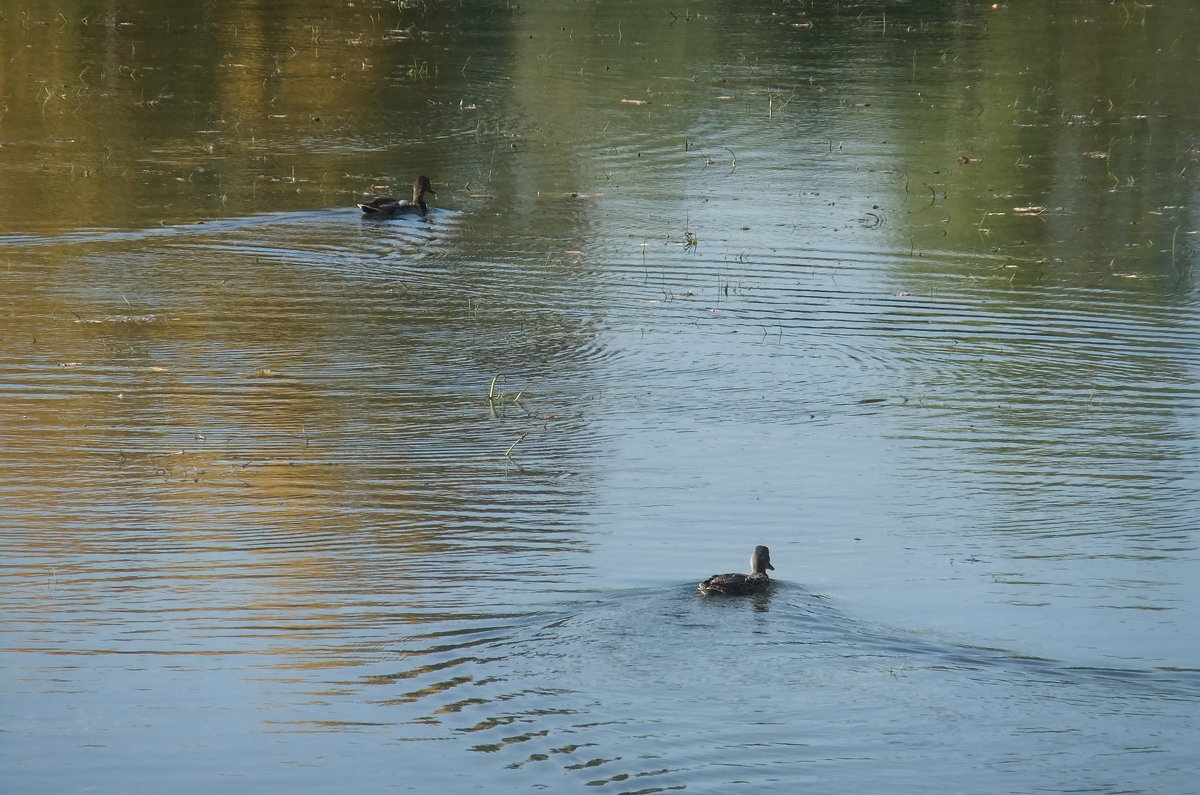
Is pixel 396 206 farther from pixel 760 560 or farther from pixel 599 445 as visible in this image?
pixel 760 560

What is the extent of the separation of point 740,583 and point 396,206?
10.5 metres

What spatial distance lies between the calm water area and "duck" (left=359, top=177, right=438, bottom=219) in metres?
0.17

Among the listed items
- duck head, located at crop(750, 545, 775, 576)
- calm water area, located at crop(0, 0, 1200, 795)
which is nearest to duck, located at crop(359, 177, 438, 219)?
calm water area, located at crop(0, 0, 1200, 795)

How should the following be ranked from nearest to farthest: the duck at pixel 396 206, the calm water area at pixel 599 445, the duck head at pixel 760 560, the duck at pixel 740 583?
the calm water area at pixel 599 445
the duck at pixel 740 583
the duck head at pixel 760 560
the duck at pixel 396 206

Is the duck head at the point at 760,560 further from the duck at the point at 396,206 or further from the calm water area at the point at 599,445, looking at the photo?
the duck at the point at 396,206

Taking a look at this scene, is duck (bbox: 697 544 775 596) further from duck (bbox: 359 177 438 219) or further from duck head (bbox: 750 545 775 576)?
duck (bbox: 359 177 438 219)

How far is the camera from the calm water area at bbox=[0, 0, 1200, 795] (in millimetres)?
6973

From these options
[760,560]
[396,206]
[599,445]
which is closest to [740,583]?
[760,560]

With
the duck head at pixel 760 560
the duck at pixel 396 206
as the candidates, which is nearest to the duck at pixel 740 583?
the duck head at pixel 760 560

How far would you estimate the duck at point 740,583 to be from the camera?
7.97 metres

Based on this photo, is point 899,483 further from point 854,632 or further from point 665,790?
point 665,790

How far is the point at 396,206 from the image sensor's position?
57.7 feet

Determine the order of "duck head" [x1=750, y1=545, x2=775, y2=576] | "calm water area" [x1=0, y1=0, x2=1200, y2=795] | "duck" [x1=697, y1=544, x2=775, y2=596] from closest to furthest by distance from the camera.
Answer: "calm water area" [x1=0, y1=0, x2=1200, y2=795] → "duck" [x1=697, y1=544, x2=775, y2=596] → "duck head" [x1=750, y1=545, x2=775, y2=576]

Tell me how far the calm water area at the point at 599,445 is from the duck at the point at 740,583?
0.07 m
